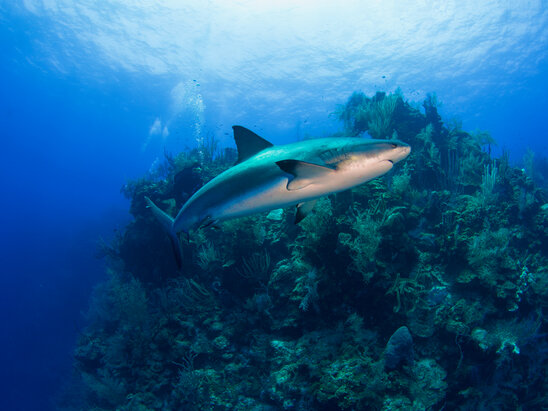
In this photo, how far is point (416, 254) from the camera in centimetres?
503

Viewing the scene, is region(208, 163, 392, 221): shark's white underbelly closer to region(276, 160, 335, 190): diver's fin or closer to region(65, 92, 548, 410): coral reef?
region(276, 160, 335, 190): diver's fin

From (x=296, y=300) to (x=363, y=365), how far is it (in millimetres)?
1722

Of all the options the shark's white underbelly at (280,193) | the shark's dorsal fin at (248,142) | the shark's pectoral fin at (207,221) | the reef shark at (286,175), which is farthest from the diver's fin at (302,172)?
the shark's pectoral fin at (207,221)

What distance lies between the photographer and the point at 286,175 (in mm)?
2561

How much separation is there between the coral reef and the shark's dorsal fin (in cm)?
234

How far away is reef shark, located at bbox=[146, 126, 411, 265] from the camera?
7.22 ft

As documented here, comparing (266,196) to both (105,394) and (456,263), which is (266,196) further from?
(105,394)

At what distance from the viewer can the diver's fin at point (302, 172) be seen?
82.3 inches

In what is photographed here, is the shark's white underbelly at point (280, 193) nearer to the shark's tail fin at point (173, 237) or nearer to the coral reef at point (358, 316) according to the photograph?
the shark's tail fin at point (173, 237)

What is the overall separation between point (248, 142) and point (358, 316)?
3679mm

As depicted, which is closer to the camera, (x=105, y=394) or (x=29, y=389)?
(x=105, y=394)

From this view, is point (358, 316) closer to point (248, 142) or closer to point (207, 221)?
point (207, 221)

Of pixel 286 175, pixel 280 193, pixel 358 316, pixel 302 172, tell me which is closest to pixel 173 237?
pixel 280 193

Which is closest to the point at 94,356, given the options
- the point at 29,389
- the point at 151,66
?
the point at 29,389
